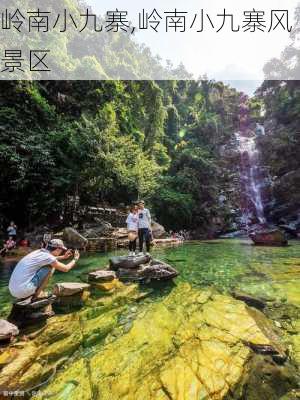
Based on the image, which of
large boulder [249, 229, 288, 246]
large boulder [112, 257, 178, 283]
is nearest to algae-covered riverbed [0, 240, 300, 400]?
large boulder [112, 257, 178, 283]

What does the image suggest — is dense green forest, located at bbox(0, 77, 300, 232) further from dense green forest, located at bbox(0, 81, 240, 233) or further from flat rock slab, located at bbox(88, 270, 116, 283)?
flat rock slab, located at bbox(88, 270, 116, 283)

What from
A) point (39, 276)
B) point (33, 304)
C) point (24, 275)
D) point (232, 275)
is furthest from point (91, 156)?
point (33, 304)

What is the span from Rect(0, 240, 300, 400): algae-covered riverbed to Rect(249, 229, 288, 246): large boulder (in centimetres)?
1126

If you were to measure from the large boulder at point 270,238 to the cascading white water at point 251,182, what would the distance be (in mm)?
10781

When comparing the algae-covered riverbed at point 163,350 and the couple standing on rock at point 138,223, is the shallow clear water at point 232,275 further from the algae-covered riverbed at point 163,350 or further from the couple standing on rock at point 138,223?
the couple standing on rock at point 138,223

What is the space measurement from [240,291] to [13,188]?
1451 centimetres

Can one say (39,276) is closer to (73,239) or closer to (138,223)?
(138,223)

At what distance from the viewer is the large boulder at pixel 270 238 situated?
53.0ft

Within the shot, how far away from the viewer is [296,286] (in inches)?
250

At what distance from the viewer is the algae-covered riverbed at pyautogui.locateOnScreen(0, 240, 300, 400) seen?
9.12 feet

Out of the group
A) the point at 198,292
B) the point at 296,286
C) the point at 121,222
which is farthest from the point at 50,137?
the point at 296,286

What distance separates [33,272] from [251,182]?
3111 centimetres

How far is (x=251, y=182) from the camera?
31.9m

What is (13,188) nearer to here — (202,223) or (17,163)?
(17,163)
